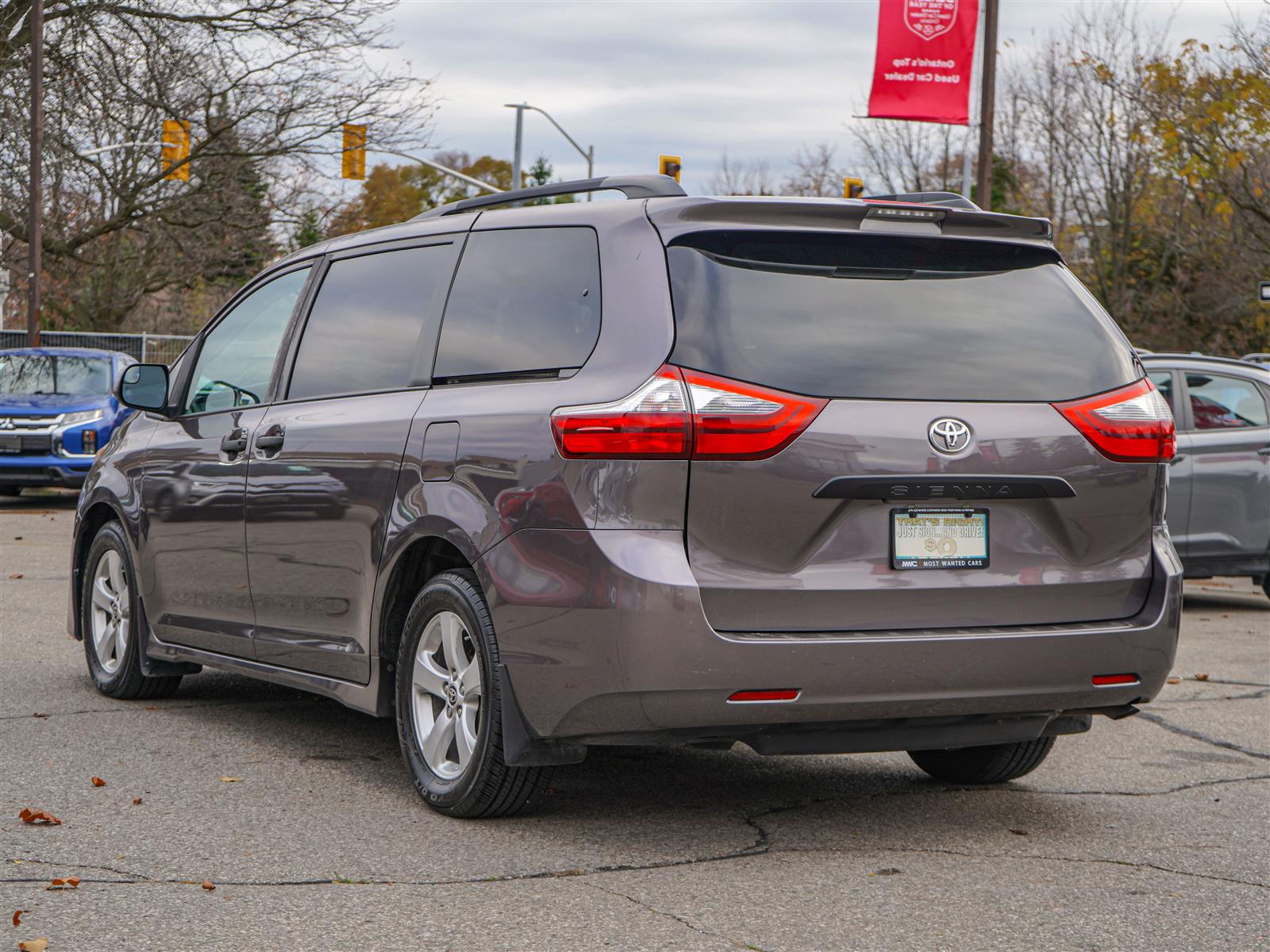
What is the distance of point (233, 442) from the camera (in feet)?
20.9

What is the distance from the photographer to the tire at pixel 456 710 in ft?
16.1

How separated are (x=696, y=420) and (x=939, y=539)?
78 cm

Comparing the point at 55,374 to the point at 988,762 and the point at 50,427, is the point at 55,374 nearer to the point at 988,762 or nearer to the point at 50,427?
the point at 50,427

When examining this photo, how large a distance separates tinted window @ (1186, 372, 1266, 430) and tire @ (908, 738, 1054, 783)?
21.5 feet

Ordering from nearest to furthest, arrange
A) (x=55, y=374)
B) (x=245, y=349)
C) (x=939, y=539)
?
(x=939, y=539) < (x=245, y=349) < (x=55, y=374)

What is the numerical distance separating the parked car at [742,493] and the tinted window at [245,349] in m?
0.94

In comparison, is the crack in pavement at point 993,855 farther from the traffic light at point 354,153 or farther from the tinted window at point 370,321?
the traffic light at point 354,153

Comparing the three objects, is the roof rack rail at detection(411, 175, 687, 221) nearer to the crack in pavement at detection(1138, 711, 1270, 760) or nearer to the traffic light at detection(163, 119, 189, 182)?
the crack in pavement at detection(1138, 711, 1270, 760)

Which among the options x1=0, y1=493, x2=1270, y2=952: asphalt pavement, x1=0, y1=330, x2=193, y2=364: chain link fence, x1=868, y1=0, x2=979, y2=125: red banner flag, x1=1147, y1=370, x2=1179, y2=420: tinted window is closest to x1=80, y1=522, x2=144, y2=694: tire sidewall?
x1=0, y1=493, x2=1270, y2=952: asphalt pavement

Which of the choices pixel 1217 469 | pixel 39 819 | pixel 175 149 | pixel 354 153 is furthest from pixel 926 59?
pixel 39 819

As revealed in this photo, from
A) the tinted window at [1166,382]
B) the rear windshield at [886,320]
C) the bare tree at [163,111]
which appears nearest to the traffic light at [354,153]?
the bare tree at [163,111]

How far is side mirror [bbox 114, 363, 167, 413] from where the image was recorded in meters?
6.94

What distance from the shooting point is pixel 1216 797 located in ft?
19.0

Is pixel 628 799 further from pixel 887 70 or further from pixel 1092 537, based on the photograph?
pixel 887 70
